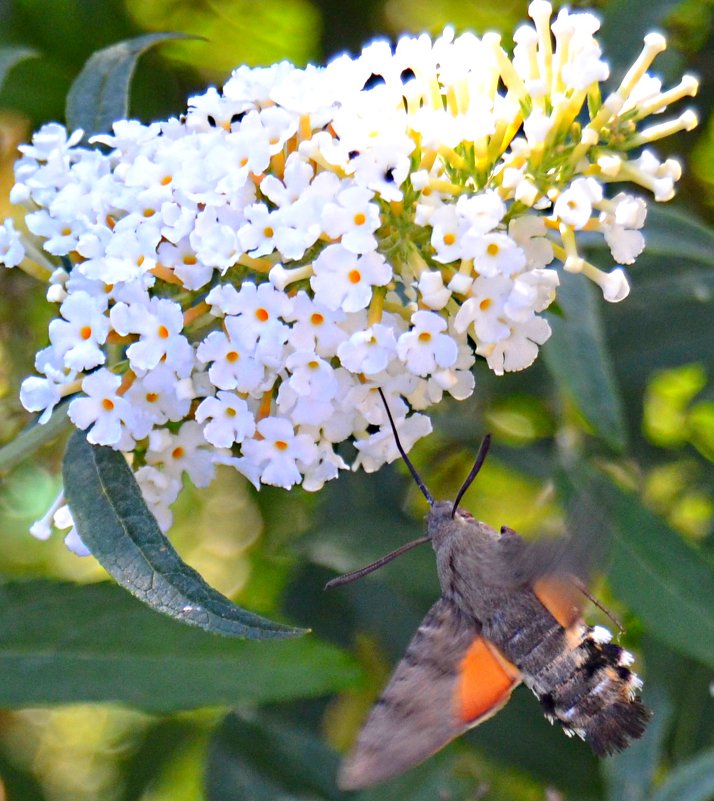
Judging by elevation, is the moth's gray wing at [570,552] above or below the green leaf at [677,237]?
below

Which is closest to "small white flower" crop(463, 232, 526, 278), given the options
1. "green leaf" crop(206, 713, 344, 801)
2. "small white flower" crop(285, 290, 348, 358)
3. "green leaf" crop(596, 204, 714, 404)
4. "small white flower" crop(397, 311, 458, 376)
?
"small white flower" crop(397, 311, 458, 376)

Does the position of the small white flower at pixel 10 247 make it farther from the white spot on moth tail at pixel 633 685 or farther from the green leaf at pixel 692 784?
the green leaf at pixel 692 784

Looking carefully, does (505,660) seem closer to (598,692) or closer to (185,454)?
(598,692)

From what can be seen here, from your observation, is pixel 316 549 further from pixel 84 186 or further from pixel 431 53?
pixel 431 53

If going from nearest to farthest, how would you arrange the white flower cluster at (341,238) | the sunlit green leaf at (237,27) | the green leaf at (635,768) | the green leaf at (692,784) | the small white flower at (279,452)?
1. the white flower cluster at (341,238)
2. the small white flower at (279,452)
3. the green leaf at (692,784)
4. the green leaf at (635,768)
5. the sunlit green leaf at (237,27)

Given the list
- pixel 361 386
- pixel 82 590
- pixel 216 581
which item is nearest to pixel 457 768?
pixel 216 581

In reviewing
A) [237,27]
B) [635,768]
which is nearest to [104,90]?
[237,27]

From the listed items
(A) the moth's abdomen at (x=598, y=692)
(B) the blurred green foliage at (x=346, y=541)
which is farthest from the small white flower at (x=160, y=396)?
(A) the moth's abdomen at (x=598, y=692)
